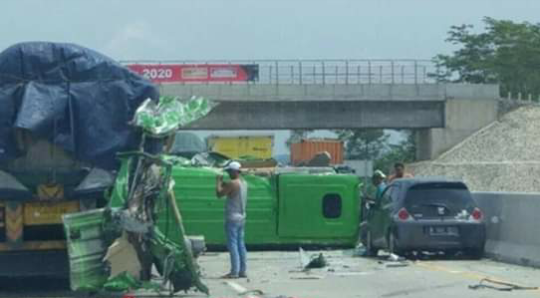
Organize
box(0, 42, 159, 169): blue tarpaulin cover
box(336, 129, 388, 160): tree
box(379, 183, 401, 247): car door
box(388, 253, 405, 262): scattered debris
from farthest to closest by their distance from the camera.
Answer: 1. box(336, 129, 388, 160): tree
2. box(379, 183, 401, 247): car door
3. box(388, 253, 405, 262): scattered debris
4. box(0, 42, 159, 169): blue tarpaulin cover

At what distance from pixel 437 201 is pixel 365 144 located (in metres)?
68.7

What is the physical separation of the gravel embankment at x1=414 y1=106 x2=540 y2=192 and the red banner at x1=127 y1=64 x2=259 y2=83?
10.1 meters

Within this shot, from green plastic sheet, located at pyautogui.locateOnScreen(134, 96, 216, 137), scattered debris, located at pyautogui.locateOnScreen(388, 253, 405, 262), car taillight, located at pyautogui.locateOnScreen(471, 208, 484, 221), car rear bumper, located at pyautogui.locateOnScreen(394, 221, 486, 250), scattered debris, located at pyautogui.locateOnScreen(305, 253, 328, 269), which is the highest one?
green plastic sheet, located at pyautogui.locateOnScreen(134, 96, 216, 137)

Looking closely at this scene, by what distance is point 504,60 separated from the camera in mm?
106688

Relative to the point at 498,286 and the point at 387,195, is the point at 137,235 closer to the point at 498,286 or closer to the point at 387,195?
the point at 498,286

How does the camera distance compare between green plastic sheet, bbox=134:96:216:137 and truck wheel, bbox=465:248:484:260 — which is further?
truck wheel, bbox=465:248:484:260

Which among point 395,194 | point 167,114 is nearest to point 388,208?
point 395,194

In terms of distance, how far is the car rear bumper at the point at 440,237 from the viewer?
84.3ft

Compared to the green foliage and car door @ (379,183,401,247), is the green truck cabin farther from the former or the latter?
the green foliage

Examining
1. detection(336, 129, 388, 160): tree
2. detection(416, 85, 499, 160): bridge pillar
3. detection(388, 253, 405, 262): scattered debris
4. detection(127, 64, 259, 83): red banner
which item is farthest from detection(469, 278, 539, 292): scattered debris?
detection(336, 129, 388, 160): tree

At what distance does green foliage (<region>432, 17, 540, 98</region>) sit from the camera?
105812 millimetres

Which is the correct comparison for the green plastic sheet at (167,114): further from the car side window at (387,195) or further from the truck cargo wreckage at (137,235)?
the car side window at (387,195)

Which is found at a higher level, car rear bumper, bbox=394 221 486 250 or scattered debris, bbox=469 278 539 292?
car rear bumper, bbox=394 221 486 250

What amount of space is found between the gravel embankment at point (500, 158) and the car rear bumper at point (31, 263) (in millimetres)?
49472
